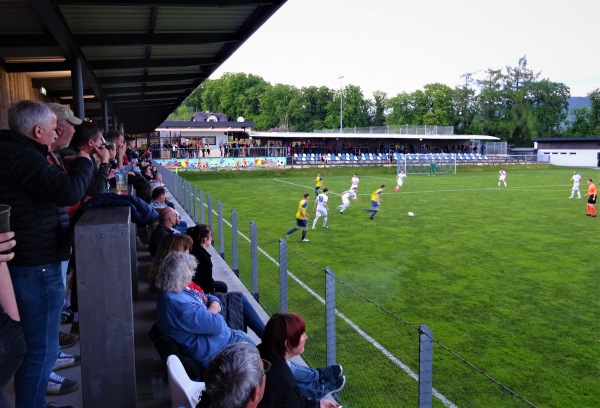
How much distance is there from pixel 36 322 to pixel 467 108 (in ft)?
306

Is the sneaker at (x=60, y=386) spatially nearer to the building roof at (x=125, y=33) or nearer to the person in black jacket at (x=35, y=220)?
the person in black jacket at (x=35, y=220)

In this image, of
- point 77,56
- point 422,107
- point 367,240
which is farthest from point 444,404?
point 422,107

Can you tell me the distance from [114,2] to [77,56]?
2817 millimetres

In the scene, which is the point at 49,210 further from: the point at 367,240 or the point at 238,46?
the point at 367,240

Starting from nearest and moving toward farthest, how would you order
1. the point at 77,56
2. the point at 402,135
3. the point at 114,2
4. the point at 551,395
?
the point at 114,2, the point at 551,395, the point at 77,56, the point at 402,135

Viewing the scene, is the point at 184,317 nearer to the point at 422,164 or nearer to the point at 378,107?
the point at 422,164

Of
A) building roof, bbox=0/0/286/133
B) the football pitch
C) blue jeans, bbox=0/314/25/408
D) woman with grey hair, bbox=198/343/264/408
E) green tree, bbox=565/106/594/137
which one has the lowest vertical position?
the football pitch

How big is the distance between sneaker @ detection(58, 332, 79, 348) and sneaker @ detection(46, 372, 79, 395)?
1.16 m

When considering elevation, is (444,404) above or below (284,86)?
below

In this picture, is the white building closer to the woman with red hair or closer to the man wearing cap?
the woman with red hair

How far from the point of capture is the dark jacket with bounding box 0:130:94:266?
2.91 metres

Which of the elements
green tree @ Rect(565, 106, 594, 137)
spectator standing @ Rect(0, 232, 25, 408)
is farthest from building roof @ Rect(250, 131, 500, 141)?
spectator standing @ Rect(0, 232, 25, 408)

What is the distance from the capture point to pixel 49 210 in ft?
10.2

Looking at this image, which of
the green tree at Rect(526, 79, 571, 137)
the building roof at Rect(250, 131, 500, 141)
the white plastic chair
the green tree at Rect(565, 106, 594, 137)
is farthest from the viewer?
the green tree at Rect(526, 79, 571, 137)
